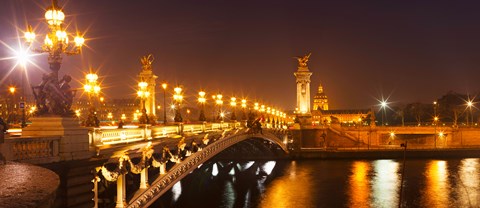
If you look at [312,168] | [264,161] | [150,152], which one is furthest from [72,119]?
[264,161]

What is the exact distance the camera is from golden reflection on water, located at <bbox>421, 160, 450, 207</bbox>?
40.1 metres

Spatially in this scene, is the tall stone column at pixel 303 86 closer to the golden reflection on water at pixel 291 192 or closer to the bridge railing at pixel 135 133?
the golden reflection on water at pixel 291 192

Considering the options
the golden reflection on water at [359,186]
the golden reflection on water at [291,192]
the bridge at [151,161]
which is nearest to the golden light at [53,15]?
the bridge at [151,161]

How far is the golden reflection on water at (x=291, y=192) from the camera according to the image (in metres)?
40.0

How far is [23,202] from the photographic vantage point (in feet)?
20.2

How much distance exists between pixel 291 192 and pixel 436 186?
12.9 metres

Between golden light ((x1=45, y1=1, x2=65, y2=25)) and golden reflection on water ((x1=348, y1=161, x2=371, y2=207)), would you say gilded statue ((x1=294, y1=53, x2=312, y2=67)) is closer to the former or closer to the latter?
golden reflection on water ((x1=348, y1=161, x2=371, y2=207))

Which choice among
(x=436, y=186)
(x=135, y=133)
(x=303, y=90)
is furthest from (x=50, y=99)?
(x=303, y=90)

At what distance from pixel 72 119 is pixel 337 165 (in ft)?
169

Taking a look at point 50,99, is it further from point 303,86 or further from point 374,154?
point 303,86

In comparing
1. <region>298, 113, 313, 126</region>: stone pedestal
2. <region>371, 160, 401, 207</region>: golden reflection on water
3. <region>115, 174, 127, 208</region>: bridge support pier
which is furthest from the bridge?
<region>298, 113, 313, 126</region>: stone pedestal

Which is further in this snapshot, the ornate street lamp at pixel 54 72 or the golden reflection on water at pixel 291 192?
the golden reflection on water at pixel 291 192

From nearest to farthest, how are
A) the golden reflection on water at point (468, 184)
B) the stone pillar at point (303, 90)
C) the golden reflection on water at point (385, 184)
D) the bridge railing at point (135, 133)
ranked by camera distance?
the bridge railing at point (135, 133), the golden reflection on water at point (385, 184), the golden reflection on water at point (468, 184), the stone pillar at point (303, 90)

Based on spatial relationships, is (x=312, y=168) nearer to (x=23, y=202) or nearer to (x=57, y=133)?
(x=57, y=133)
